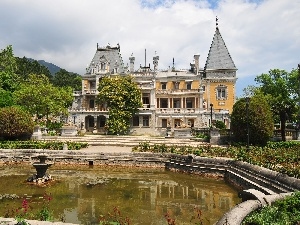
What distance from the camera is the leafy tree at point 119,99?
138 ft

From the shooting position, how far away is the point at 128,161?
935 inches

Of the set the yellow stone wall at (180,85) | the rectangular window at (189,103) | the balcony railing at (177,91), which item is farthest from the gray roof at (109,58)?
the rectangular window at (189,103)

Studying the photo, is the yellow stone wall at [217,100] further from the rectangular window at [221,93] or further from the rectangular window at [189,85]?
the rectangular window at [189,85]

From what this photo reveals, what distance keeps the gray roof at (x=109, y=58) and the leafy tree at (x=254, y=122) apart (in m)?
28.9

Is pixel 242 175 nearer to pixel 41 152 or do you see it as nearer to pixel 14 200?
pixel 14 200

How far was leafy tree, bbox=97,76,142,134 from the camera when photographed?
41.9m

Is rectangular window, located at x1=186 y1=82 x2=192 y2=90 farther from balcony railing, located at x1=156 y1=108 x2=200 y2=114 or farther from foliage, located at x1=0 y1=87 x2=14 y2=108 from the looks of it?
foliage, located at x1=0 y1=87 x2=14 y2=108

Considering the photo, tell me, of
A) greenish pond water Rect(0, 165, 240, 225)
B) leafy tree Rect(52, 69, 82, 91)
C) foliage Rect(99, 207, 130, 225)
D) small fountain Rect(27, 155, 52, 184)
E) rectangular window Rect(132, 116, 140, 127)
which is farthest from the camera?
leafy tree Rect(52, 69, 82, 91)

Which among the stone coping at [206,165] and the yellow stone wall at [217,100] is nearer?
the stone coping at [206,165]

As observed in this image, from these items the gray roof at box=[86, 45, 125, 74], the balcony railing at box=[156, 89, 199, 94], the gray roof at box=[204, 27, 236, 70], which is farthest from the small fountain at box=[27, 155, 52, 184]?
the gray roof at box=[204, 27, 236, 70]

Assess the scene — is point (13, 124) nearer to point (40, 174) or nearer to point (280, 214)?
point (40, 174)

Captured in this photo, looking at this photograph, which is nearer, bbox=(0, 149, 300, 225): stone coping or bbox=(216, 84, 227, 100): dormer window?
bbox=(0, 149, 300, 225): stone coping

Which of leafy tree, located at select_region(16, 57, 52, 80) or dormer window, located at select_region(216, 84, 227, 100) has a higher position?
leafy tree, located at select_region(16, 57, 52, 80)

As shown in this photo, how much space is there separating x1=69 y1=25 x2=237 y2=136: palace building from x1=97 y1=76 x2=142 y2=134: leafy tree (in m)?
3.57
